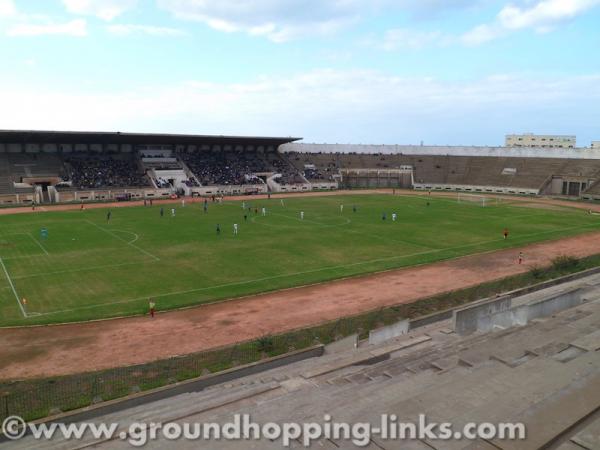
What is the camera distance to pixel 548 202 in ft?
232

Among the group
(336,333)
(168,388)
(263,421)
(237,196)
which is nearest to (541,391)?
(263,421)

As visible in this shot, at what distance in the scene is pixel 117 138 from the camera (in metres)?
75.1

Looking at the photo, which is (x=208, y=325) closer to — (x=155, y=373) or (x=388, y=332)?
(x=155, y=373)

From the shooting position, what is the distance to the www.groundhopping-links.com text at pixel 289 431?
9234mm

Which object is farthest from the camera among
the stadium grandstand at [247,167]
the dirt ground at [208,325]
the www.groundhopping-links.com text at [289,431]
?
the stadium grandstand at [247,167]

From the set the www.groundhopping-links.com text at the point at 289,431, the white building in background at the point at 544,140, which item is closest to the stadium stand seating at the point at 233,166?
the www.groundhopping-links.com text at the point at 289,431

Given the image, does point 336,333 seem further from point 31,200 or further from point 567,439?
point 31,200

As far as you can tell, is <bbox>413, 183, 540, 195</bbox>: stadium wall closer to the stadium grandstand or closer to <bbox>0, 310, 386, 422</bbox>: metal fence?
the stadium grandstand

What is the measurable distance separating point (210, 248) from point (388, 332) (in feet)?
68.1

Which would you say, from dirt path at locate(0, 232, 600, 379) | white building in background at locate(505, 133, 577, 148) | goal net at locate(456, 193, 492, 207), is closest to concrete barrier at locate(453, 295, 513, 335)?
dirt path at locate(0, 232, 600, 379)

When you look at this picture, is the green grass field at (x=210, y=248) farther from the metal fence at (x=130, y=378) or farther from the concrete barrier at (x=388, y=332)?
the concrete barrier at (x=388, y=332)

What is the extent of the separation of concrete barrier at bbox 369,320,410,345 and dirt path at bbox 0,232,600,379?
4.23m

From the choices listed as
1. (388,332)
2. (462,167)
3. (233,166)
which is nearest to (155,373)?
(388,332)

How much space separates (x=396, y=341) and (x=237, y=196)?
197ft
